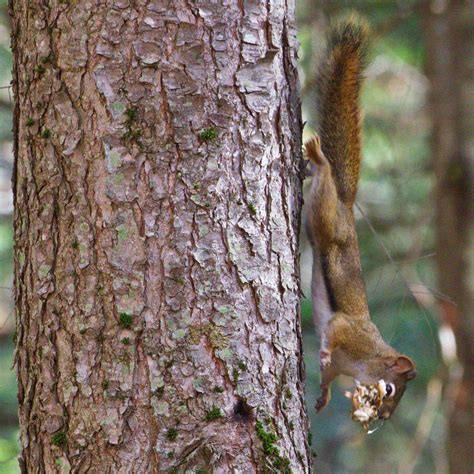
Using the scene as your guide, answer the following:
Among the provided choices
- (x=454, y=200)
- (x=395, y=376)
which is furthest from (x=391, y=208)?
(x=395, y=376)

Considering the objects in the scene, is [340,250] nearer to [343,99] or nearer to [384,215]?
[343,99]

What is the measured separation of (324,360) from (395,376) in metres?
0.32

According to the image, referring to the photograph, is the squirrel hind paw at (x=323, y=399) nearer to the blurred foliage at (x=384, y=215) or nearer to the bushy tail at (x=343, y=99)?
the blurred foliage at (x=384, y=215)

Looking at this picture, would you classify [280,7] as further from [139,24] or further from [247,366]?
[247,366]

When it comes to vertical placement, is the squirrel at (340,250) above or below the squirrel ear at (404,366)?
above

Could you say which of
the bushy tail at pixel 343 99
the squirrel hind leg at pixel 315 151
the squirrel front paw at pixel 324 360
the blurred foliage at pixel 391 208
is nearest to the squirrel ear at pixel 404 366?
the blurred foliage at pixel 391 208

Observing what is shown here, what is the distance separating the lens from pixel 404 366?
2652mm

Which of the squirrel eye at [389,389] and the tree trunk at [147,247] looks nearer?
the tree trunk at [147,247]

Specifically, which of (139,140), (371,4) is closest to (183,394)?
(139,140)

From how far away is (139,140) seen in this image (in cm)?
138

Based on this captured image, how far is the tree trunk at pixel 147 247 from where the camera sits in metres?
1.36

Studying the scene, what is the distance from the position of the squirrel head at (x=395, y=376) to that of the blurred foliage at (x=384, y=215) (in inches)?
5.8

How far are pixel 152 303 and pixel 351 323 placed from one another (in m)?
1.39

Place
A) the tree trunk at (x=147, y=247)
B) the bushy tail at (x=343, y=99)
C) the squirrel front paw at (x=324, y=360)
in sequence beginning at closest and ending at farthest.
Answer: the tree trunk at (x=147, y=247)
the bushy tail at (x=343, y=99)
the squirrel front paw at (x=324, y=360)
